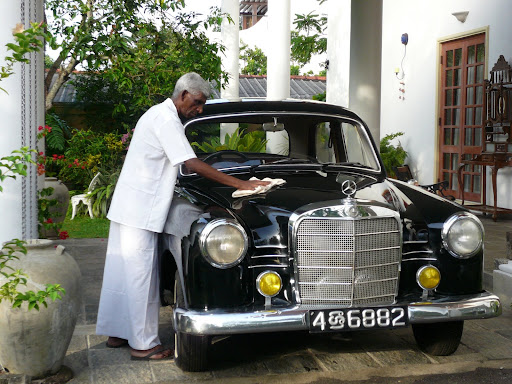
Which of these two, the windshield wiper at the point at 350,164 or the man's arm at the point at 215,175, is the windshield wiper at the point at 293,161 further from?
the man's arm at the point at 215,175

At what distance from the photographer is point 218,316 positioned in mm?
3943

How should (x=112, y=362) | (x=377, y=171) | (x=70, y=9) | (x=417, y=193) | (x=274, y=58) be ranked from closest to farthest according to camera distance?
(x=112, y=362), (x=417, y=193), (x=377, y=171), (x=70, y=9), (x=274, y=58)

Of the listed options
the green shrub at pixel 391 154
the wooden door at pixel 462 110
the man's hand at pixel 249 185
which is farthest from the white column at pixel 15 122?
the green shrub at pixel 391 154

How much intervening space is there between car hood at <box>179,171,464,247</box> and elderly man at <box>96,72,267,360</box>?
0.18 meters

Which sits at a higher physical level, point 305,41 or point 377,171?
point 305,41

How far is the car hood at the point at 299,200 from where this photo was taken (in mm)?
4152

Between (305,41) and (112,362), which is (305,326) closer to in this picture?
(112,362)

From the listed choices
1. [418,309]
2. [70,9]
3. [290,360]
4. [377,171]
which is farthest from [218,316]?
[70,9]

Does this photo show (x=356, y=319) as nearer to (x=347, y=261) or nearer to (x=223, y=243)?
(x=347, y=261)

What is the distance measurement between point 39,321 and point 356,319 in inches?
68.2

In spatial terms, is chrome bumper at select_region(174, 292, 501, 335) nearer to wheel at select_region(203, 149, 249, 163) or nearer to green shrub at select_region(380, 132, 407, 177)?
wheel at select_region(203, 149, 249, 163)

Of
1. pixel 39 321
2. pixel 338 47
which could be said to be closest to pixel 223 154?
pixel 39 321

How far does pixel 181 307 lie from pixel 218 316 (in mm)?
259

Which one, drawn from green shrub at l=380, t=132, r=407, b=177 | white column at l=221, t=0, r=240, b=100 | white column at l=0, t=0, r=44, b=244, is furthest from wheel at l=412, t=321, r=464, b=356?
white column at l=221, t=0, r=240, b=100
